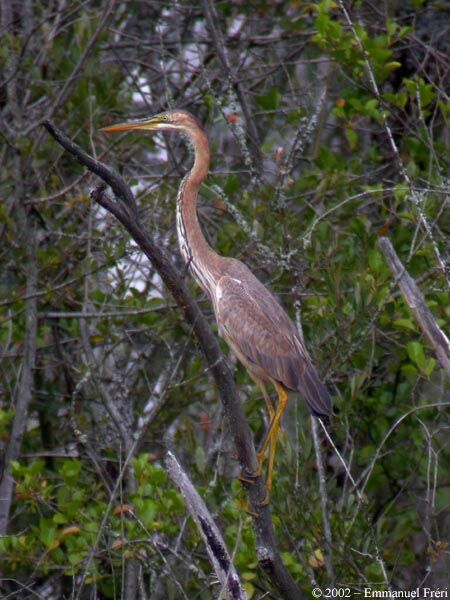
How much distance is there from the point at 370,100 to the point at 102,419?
1958 mm

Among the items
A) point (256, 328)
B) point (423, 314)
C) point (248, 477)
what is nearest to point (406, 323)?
point (256, 328)

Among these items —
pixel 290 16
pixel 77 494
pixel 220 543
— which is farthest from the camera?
pixel 290 16

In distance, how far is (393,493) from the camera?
5629mm

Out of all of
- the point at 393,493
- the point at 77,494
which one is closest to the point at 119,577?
the point at 77,494

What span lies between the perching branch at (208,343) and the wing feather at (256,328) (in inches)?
31.1

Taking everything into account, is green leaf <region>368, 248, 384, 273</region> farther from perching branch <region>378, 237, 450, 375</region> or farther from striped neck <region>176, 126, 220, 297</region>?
perching branch <region>378, 237, 450, 375</region>

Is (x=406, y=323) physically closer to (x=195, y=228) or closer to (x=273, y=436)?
(x=273, y=436)

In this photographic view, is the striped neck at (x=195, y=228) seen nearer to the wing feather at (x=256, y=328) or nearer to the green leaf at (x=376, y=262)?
the wing feather at (x=256, y=328)

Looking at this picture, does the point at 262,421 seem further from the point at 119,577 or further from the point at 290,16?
the point at 290,16

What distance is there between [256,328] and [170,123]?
3.32 feet

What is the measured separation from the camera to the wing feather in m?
4.76

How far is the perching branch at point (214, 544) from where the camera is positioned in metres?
3.23

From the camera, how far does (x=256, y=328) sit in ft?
16.0

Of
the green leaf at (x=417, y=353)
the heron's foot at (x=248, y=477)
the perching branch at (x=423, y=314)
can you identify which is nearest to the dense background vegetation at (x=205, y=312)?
the green leaf at (x=417, y=353)
